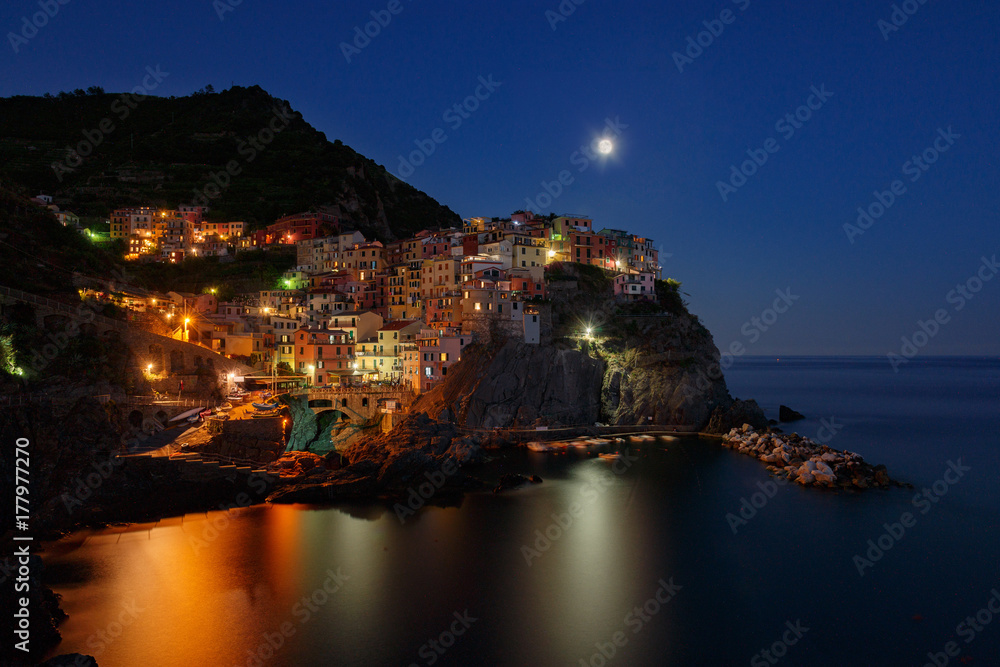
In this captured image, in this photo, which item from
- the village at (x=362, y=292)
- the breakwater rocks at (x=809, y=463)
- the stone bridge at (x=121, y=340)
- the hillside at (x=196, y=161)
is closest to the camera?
the stone bridge at (x=121, y=340)

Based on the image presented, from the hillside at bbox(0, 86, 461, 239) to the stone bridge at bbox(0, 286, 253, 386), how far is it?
3512 centimetres

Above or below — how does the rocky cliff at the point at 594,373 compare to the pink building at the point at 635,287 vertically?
below

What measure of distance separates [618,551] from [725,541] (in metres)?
4.37

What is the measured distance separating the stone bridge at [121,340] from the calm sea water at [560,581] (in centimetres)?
1206

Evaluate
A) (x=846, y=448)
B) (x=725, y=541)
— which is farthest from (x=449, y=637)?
(x=846, y=448)

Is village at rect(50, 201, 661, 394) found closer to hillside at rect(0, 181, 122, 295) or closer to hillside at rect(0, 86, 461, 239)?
hillside at rect(0, 181, 122, 295)

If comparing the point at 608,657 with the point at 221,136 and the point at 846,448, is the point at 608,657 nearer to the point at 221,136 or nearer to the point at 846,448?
the point at 846,448

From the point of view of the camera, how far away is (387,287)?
2032 inches

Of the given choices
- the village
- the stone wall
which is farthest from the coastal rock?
the stone wall

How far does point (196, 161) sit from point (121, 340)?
214 ft

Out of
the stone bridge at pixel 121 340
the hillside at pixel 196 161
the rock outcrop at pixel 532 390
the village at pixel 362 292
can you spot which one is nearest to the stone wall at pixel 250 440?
the stone bridge at pixel 121 340

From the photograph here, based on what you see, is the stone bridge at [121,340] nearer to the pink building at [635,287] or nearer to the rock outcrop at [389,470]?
the rock outcrop at [389,470]

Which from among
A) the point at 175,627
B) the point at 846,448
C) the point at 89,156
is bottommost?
the point at 175,627

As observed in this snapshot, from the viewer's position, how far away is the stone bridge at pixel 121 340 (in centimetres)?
2797
